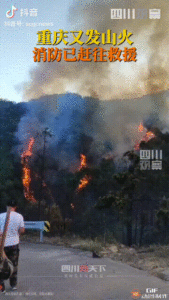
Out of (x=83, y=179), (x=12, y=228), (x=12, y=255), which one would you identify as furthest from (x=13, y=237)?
(x=83, y=179)

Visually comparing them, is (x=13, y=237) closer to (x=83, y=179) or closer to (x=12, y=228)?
(x=12, y=228)

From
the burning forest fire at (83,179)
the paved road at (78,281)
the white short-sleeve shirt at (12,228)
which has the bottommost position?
the paved road at (78,281)

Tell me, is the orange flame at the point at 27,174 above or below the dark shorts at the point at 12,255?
above

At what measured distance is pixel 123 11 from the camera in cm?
776

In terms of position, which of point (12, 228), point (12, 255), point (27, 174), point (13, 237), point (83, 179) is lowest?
point (12, 255)

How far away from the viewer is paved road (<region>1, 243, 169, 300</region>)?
603cm

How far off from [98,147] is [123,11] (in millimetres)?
16583

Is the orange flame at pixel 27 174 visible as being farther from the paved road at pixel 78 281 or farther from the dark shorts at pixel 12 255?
the dark shorts at pixel 12 255

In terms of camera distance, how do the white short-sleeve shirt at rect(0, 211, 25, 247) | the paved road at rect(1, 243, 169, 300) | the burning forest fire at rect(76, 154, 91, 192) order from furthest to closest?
the burning forest fire at rect(76, 154, 91, 192)
the white short-sleeve shirt at rect(0, 211, 25, 247)
the paved road at rect(1, 243, 169, 300)

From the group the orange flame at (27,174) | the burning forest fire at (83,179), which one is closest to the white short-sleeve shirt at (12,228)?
the burning forest fire at (83,179)

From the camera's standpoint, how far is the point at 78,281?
6.91 m

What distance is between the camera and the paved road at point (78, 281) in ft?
19.8

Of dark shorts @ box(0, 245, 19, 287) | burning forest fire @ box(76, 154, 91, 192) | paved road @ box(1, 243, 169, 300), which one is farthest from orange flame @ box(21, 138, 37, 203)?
dark shorts @ box(0, 245, 19, 287)

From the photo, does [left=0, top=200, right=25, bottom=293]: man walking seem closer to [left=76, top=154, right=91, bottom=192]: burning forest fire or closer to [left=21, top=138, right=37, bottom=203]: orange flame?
[left=76, top=154, right=91, bottom=192]: burning forest fire
